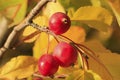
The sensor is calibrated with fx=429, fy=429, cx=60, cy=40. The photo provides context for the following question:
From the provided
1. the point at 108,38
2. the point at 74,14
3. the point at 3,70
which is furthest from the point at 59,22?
the point at 108,38

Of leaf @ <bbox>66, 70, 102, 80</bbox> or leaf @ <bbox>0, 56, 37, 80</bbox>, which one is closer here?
leaf @ <bbox>66, 70, 102, 80</bbox>

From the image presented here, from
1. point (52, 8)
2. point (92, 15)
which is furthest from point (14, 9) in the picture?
point (92, 15)

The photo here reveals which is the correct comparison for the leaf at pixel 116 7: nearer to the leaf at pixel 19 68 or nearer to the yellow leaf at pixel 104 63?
the yellow leaf at pixel 104 63

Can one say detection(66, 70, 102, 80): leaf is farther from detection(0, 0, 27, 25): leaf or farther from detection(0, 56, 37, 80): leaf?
detection(0, 0, 27, 25): leaf

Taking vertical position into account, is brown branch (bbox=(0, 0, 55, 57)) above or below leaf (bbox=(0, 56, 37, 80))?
above

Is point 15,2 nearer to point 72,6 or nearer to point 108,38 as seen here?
point 72,6

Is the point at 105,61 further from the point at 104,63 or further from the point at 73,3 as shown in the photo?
the point at 73,3

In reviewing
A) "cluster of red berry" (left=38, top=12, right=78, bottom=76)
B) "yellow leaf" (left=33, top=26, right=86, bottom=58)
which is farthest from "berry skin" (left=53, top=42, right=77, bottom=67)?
"yellow leaf" (left=33, top=26, right=86, bottom=58)
